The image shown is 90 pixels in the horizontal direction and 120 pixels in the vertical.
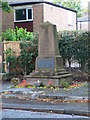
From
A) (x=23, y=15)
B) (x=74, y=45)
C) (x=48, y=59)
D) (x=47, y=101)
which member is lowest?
(x=47, y=101)

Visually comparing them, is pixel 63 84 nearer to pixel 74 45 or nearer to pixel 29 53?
pixel 74 45

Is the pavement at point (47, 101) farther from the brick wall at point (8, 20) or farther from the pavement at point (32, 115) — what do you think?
the brick wall at point (8, 20)

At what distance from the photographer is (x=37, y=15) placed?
29.3 m

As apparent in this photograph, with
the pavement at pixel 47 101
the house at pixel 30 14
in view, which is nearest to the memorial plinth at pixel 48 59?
the pavement at pixel 47 101

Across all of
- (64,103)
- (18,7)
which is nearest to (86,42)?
(64,103)

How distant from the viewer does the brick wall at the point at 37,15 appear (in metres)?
Result: 29.0

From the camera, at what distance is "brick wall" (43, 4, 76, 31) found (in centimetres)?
2970

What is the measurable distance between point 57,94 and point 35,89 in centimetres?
188

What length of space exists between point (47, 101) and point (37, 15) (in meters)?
18.9

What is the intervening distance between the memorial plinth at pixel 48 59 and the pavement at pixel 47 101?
1371 mm

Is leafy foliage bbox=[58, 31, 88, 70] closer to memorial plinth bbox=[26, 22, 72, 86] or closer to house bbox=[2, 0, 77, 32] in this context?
memorial plinth bbox=[26, 22, 72, 86]

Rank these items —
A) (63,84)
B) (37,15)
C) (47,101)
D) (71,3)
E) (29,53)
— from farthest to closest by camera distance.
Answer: (71,3), (37,15), (29,53), (63,84), (47,101)

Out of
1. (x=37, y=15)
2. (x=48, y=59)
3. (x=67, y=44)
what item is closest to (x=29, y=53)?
(x=67, y=44)

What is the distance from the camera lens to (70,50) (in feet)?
60.1
